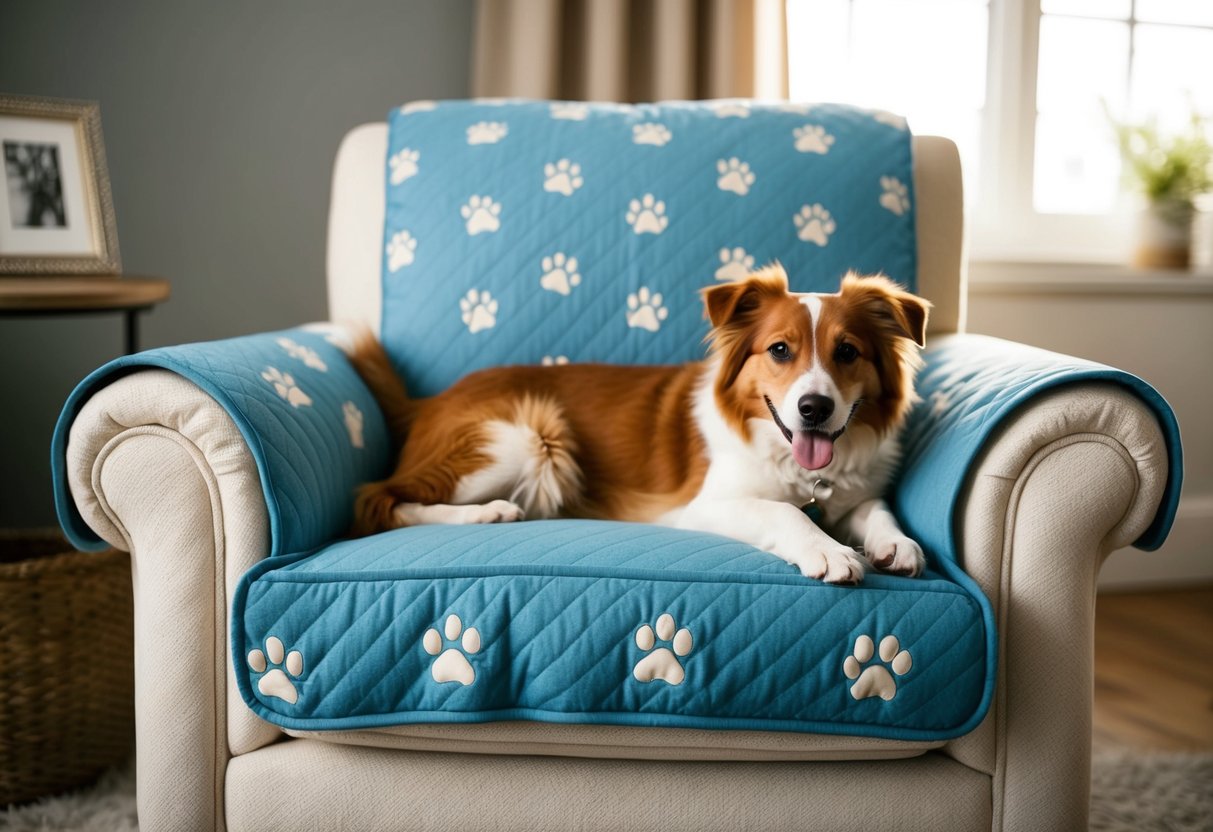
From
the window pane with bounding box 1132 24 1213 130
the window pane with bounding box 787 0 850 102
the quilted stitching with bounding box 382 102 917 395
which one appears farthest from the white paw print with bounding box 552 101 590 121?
the window pane with bounding box 1132 24 1213 130

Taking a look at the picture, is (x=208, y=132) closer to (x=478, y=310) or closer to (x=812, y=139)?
(x=478, y=310)

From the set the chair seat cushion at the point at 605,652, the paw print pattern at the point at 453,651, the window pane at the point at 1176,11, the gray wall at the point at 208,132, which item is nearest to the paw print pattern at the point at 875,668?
the chair seat cushion at the point at 605,652

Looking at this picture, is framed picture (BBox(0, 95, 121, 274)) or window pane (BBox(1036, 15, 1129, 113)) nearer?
framed picture (BBox(0, 95, 121, 274))

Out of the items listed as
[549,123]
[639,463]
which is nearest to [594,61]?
[549,123]

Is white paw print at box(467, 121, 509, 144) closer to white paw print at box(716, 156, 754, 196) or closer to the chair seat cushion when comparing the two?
white paw print at box(716, 156, 754, 196)

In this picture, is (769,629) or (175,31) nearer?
(769,629)

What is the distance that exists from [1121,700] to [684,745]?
5.09 feet

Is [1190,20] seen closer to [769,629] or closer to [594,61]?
[594,61]

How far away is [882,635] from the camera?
51.9 inches

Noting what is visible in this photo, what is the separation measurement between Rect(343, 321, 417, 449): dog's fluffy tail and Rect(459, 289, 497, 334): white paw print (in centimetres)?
19

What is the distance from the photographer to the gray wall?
272 cm

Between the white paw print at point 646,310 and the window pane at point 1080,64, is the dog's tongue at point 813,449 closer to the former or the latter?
the white paw print at point 646,310

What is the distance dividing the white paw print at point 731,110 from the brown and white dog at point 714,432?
1.87 ft

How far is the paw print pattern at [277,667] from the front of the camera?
1.32m
